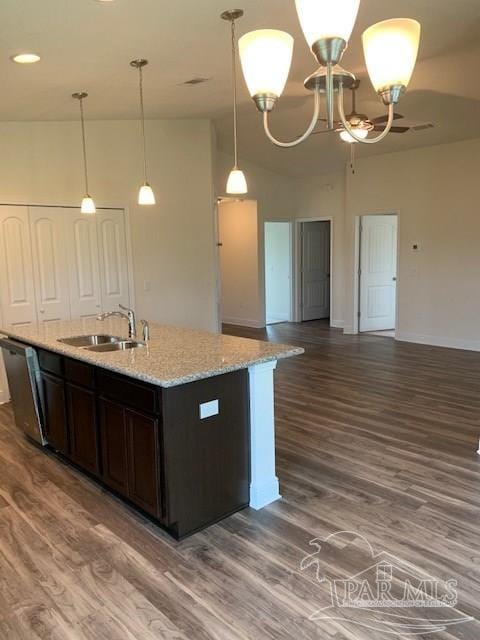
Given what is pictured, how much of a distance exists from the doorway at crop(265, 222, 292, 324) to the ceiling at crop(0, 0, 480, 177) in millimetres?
3694

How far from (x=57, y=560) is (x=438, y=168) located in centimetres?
687

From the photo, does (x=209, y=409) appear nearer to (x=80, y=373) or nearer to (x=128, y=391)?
(x=128, y=391)

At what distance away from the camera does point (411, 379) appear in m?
5.67

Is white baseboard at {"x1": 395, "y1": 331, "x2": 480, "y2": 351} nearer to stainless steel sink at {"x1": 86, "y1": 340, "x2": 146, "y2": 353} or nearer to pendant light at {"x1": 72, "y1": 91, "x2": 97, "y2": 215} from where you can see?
pendant light at {"x1": 72, "y1": 91, "x2": 97, "y2": 215}

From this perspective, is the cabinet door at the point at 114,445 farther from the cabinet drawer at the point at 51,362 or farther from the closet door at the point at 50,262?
the closet door at the point at 50,262

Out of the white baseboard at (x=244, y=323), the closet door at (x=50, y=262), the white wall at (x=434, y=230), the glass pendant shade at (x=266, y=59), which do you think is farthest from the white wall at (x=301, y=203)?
the glass pendant shade at (x=266, y=59)

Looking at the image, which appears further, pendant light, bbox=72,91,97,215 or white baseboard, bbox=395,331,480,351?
white baseboard, bbox=395,331,480,351

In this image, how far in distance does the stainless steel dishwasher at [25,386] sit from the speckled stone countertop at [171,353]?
0.10 m

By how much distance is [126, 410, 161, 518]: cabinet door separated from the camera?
2588 mm

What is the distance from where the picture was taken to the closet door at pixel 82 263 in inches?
214

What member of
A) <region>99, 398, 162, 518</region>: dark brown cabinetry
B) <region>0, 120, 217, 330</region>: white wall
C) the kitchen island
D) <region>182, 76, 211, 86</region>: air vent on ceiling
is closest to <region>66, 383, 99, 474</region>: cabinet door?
the kitchen island

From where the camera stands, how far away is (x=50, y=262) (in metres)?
5.29

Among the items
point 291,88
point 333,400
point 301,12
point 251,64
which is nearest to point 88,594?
point 251,64

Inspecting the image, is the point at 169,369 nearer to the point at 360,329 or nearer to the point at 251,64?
the point at 251,64
